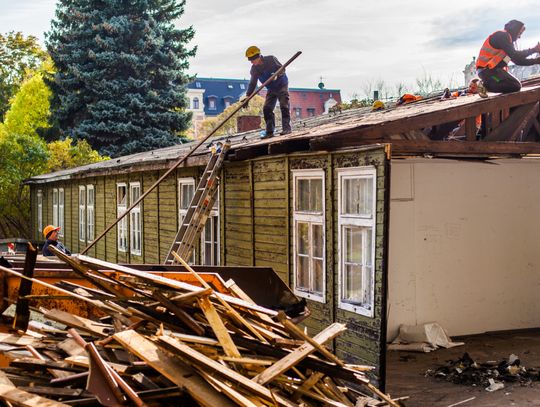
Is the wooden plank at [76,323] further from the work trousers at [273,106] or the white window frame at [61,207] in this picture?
the white window frame at [61,207]

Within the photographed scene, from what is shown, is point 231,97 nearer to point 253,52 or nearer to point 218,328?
point 253,52

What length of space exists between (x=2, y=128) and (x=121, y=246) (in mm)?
27302

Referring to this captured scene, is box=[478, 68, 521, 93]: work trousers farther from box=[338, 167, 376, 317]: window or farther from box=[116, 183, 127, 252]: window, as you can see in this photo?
box=[116, 183, 127, 252]: window

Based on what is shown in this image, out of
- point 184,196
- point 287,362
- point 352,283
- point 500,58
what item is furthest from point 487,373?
point 184,196

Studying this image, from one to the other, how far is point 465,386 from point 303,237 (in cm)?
330

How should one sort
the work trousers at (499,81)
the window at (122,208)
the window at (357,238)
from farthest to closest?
the window at (122,208) → the work trousers at (499,81) → the window at (357,238)

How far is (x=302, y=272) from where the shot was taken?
11.6 meters

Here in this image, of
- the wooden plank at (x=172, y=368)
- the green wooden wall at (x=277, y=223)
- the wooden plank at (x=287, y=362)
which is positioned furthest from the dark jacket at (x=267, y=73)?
the wooden plank at (x=172, y=368)

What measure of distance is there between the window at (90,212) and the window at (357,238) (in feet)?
50.3

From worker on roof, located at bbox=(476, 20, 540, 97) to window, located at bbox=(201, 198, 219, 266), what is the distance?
18.1 ft

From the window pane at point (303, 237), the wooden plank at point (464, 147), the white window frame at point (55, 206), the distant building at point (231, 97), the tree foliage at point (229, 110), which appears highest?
the distant building at point (231, 97)

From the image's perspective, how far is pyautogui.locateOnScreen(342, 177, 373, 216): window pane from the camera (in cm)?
956

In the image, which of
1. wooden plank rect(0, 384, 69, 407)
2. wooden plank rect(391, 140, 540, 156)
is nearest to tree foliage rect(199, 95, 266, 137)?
wooden plank rect(391, 140, 540, 156)

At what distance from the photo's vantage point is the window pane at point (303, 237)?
37.3 ft
